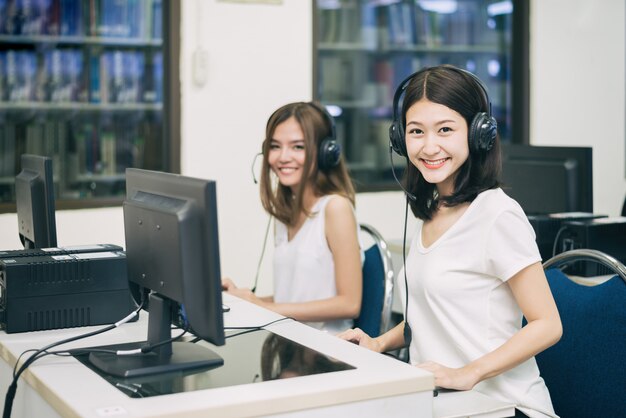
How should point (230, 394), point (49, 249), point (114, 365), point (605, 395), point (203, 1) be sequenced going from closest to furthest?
point (230, 394), point (114, 365), point (605, 395), point (49, 249), point (203, 1)

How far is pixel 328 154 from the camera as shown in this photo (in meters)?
2.62

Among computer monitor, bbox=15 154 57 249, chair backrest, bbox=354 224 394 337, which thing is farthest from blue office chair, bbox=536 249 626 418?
computer monitor, bbox=15 154 57 249

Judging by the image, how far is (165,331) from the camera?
5.67 ft

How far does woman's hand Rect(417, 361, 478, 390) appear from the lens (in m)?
1.69

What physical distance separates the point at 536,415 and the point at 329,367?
42 cm

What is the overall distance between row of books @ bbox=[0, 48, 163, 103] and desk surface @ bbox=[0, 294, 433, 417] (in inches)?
88.1

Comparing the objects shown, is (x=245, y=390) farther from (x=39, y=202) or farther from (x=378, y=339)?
(x=39, y=202)

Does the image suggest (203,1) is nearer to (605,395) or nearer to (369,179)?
(369,179)

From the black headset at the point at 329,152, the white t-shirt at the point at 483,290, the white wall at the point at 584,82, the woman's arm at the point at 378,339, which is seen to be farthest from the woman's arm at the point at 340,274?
the white wall at the point at 584,82

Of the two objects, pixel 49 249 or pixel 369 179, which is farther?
pixel 369 179

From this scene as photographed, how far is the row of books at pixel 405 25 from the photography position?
14.8 ft

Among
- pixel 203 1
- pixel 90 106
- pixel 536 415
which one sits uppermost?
pixel 203 1

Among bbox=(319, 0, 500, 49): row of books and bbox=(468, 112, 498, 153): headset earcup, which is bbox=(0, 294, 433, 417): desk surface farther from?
bbox=(319, 0, 500, 49): row of books

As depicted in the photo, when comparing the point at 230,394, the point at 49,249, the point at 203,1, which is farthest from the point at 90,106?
the point at 230,394
